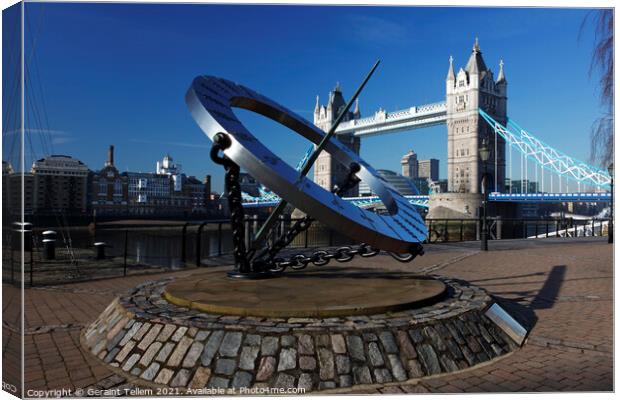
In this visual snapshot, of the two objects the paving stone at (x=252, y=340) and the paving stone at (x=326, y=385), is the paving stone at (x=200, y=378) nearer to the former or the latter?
the paving stone at (x=252, y=340)

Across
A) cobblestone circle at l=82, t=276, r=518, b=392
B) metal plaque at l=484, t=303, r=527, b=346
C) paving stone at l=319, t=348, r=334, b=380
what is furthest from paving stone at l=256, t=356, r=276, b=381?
metal plaque at l=484, t=303, r=527, b=346

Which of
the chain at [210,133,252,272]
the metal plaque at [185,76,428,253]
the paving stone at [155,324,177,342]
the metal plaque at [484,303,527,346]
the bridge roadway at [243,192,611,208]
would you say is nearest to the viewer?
the paving stone at [155,324,177,342]

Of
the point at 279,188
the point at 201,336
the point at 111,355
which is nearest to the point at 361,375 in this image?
the point at 201,336

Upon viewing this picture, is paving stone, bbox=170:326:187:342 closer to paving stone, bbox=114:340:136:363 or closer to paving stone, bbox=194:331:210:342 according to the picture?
paving stone, bbox=194:331:210:342

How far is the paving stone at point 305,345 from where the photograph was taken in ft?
11.7

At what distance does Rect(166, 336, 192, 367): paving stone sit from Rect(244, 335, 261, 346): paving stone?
0.43 meters

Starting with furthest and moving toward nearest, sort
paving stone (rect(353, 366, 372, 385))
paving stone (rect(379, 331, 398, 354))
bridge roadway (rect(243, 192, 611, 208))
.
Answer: bridge roadway (rect(243, 192, 611, 208)) < paving stone (rect(379, 331, 398, 354)) < paving stone (rect(353, 366, 372, 385))

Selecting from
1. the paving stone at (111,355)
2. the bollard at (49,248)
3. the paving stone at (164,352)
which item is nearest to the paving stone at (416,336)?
the paving stone at (164,352)

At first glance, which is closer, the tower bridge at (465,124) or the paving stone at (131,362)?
the paving stone at (131,362)

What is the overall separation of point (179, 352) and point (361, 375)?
134 cm

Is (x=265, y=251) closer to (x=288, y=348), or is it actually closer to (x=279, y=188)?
(x=279, y=188)

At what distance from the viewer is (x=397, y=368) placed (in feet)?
11.9

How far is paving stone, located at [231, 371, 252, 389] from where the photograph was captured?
3.39 meters

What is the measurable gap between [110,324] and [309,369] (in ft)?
6.58
